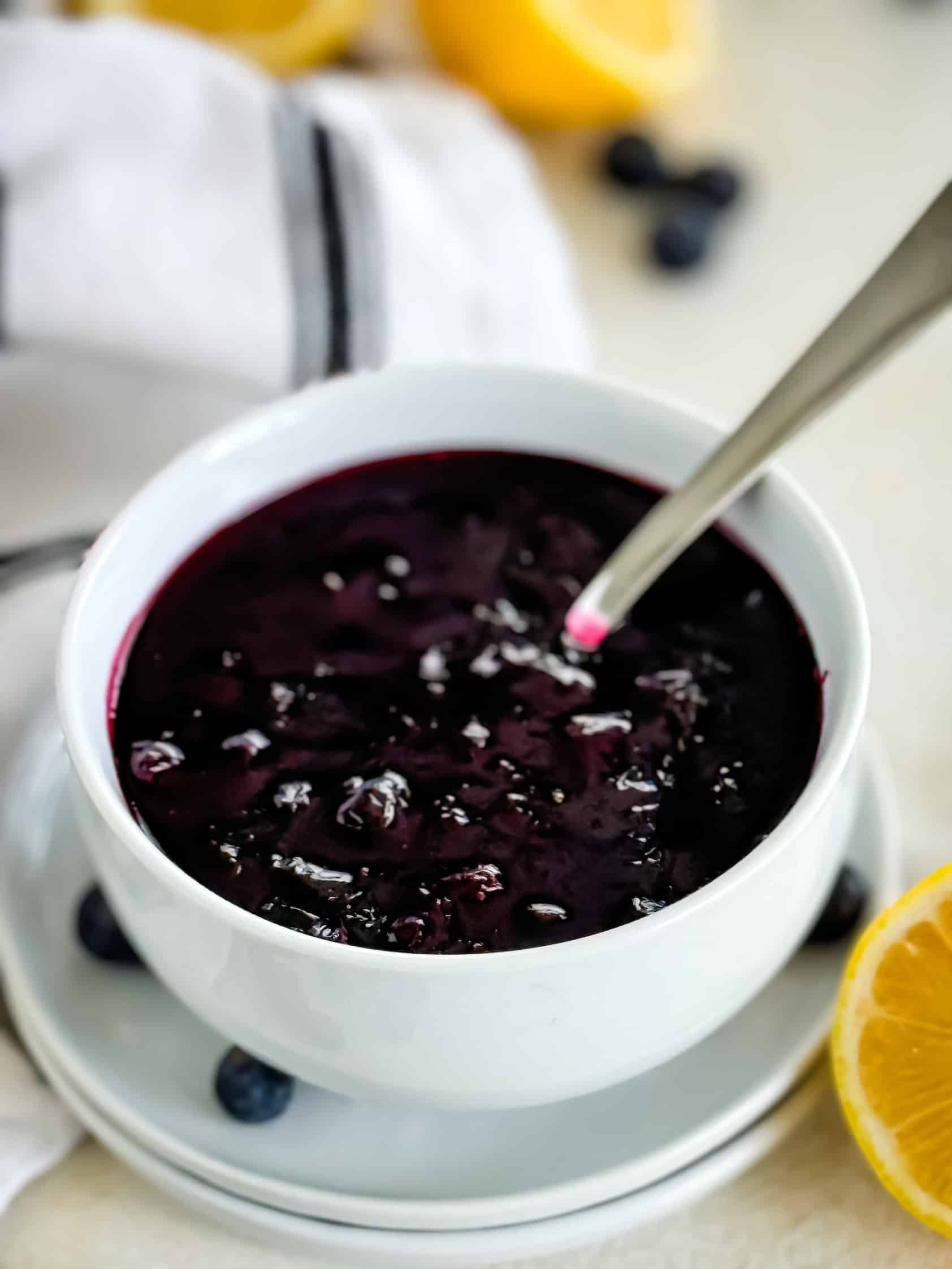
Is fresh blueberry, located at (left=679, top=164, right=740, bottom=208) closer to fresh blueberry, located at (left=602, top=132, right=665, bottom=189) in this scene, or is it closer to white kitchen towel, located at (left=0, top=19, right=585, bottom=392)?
fresh blueberry, located at (left=602, top=132, right=665, bottom=189)

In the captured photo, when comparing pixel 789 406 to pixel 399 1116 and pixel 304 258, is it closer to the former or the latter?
pixel 399 1116

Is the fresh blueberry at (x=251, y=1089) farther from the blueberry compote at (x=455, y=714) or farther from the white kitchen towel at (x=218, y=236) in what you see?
the white kitchen towel at (x=218, y=236)

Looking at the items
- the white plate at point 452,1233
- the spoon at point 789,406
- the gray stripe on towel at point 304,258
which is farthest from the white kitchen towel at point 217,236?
the white plate at point 452,1233

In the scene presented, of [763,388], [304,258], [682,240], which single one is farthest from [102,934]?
[682,240]

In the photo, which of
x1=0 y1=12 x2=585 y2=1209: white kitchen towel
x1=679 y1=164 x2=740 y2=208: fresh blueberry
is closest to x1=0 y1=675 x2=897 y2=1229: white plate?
x1=0 y1=12 x2=585 y2=1209: white kitchen towel

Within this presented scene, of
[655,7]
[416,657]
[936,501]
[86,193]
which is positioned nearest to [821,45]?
[655,7]
